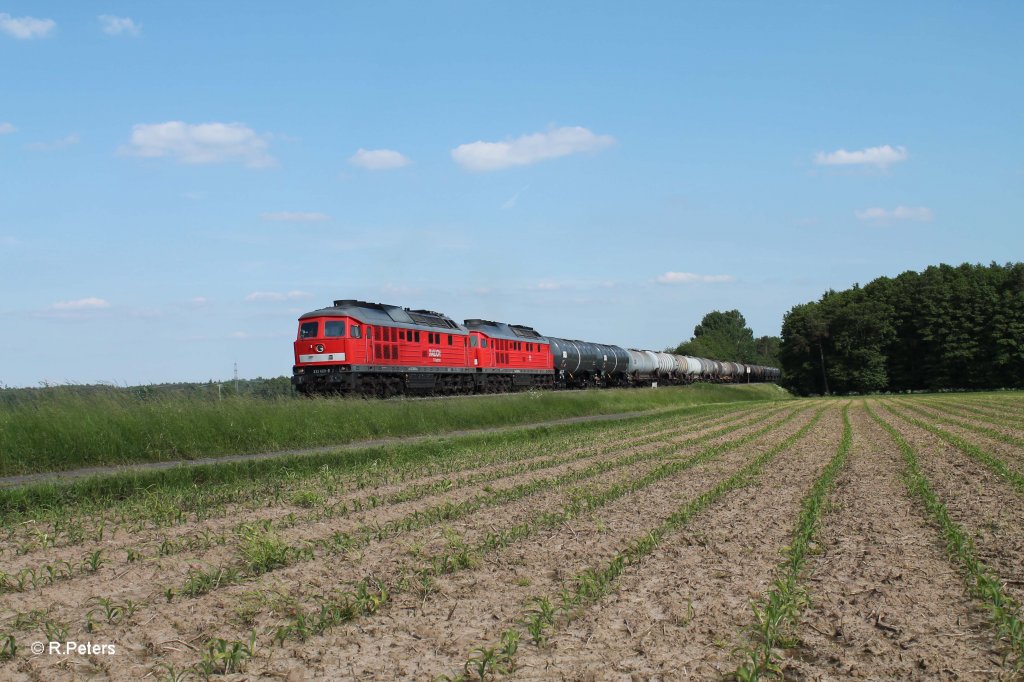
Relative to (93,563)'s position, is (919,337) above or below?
above

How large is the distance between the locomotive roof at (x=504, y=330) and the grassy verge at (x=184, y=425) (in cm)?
1789

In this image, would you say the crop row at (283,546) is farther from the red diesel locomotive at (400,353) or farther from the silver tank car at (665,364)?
the silver tank car at (665,364)

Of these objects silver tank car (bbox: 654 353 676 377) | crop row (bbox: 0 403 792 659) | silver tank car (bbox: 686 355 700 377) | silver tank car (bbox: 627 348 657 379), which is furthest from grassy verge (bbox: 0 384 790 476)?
silver tank car (bbox: 686 355 700 377)

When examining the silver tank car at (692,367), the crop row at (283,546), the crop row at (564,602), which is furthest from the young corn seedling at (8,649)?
the silver tank car at (692,367)

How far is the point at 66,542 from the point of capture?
9734 mm

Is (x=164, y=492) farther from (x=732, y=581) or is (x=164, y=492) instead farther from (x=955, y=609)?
(x=955, y=609)

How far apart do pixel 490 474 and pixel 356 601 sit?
29.7ft

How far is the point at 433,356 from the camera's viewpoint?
40.2m

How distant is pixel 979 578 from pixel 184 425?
15.5 m

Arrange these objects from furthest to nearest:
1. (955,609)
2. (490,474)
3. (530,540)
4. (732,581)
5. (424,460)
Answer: (424,460) < (490,474) < (530,540) < (732,581) < (955,609)

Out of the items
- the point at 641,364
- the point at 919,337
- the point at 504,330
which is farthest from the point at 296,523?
the point at 919,337

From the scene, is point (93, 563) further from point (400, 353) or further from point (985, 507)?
point (400, 353)

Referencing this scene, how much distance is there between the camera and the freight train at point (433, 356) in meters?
32.8

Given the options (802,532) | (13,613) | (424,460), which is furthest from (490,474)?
(13,613)
